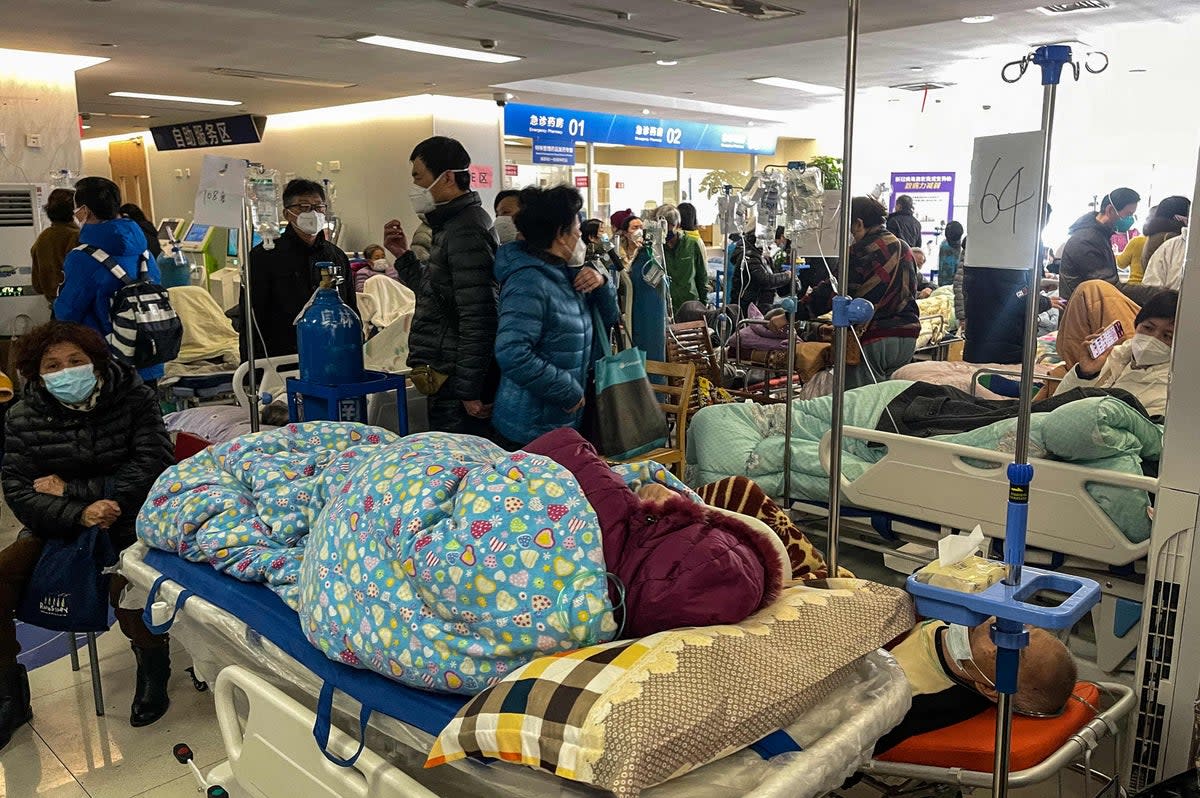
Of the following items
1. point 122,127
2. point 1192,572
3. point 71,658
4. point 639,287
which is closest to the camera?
point 1192,572

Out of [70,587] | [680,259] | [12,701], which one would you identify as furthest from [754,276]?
[12,701]

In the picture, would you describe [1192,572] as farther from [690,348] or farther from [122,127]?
[122,127]

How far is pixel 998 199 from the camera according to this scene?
1.43 metres

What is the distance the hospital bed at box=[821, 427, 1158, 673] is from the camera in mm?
2594

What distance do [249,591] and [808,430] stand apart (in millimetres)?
2441

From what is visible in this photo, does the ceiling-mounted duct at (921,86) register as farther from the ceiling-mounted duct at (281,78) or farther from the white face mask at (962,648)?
the white face mask at (962,648)

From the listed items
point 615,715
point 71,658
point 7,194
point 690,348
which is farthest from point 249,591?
point 7,194

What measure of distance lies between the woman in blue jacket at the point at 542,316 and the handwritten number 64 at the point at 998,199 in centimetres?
195

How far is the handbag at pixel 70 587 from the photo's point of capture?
2.67m

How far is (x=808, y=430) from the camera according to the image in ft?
12.6

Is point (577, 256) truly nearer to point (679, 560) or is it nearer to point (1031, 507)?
point (1031, 507)

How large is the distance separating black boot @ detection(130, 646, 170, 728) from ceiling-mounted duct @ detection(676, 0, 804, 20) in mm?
4325

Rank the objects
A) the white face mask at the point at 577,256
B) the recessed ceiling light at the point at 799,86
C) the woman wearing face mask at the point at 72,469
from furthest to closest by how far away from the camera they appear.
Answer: the recessed ceiling light at the point at 799,86 → the white face mask at the point at 577,256 → the woman wearing face mask at the point at 72,469

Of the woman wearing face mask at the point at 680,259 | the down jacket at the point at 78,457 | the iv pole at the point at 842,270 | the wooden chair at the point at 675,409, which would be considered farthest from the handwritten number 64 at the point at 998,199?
the woman wearing face mask at the point at 680,259
